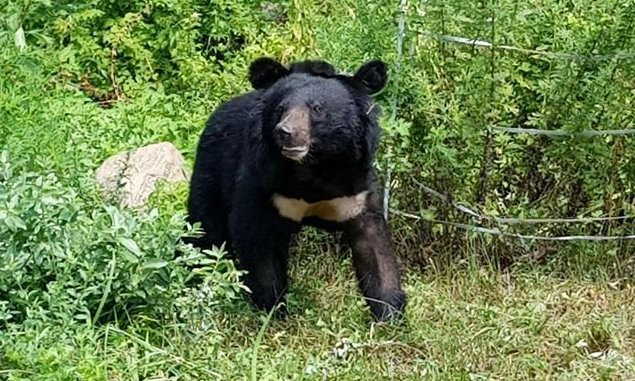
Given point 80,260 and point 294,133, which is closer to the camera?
point 80,260

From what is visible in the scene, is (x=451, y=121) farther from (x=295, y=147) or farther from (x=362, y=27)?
(x=295, y=147)

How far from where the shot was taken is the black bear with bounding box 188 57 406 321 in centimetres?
522

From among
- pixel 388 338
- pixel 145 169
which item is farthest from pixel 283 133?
pixel 145 169

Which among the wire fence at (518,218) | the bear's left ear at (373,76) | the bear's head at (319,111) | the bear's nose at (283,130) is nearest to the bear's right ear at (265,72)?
the bear's head at (319,111)

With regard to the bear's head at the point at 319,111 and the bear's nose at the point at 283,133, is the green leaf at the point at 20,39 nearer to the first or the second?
the bear's head at the point at 319,111

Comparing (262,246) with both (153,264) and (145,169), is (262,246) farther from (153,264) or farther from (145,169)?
(145,169)

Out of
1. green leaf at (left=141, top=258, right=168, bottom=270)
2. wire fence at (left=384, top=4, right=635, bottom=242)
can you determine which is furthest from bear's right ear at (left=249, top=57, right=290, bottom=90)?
green leaf at (left=141, top=258, right=168, bottom=270)

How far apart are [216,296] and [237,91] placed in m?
2.39

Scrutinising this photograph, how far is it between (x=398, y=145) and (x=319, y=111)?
2.67ft

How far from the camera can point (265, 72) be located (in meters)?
5.47

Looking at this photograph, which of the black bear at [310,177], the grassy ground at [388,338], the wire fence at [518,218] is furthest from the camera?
the wire fence at [518,218]

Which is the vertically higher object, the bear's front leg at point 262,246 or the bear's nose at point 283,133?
the bear's nose at point 283,133

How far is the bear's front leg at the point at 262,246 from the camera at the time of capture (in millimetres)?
5422

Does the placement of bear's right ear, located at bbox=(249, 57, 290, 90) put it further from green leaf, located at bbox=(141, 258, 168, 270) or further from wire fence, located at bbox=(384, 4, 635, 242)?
green leaf, located at bbox=(141, 258, 168, 270)
